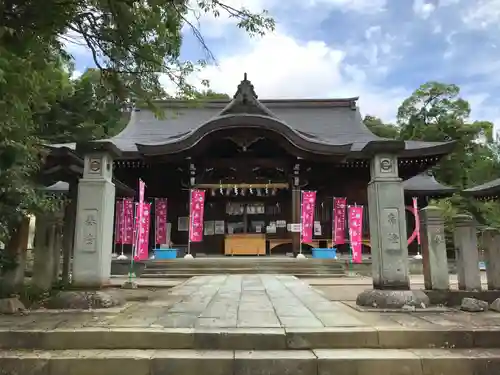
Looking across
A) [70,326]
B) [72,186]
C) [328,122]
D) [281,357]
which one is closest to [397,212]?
[281,357]

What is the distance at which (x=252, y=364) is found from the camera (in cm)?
309

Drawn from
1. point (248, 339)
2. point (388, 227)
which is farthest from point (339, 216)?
point (248, 339)

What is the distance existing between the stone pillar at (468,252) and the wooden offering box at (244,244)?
→ 9.93 meters

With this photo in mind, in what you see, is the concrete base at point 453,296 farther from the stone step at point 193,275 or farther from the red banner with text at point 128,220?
the red banner with text at point 128,220

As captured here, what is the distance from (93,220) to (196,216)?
27.9 feet

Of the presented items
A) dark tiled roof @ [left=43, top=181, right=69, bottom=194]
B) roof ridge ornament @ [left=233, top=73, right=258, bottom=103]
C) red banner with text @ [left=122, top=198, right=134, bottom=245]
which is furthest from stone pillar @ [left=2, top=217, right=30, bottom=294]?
roof ridge ornament @ [left=233, top=73, right=258, bottom=103]

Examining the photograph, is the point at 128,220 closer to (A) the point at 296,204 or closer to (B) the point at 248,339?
(A) the point at 296,204

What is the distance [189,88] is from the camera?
6.05 metres

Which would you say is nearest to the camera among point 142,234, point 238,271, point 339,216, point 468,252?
point 468,252

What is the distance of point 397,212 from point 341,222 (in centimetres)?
960

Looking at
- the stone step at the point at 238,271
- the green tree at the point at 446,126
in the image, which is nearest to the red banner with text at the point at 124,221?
the stone step at the point at 238,271

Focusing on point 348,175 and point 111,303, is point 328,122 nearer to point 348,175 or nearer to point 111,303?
point 348,175

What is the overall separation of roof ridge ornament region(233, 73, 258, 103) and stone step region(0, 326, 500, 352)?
12593mm

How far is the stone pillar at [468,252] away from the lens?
18.2 feet
